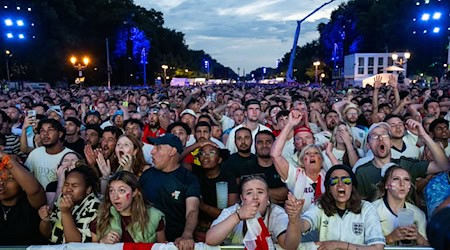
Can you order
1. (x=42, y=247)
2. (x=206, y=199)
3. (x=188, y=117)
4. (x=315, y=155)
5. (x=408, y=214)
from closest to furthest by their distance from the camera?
(x=42, y=247) → (x=408, y=214) → (x=315, y=155) → (x=206, y=199) → (x=188, y=117)

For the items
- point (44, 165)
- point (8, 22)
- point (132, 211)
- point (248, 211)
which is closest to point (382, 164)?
point (248, 211)

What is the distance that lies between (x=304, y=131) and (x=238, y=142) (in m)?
0.87

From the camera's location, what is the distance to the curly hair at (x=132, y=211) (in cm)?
359

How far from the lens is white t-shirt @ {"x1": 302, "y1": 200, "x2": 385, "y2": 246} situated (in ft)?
11.4

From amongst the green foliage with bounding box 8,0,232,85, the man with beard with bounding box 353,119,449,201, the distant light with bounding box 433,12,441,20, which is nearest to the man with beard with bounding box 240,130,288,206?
the man with beard with bounding box 353,119,449,201

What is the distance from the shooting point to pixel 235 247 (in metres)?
3.20

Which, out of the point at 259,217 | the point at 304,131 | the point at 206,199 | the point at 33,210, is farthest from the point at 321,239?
the point at 33,210

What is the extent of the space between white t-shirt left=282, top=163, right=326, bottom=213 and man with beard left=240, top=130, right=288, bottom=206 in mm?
238

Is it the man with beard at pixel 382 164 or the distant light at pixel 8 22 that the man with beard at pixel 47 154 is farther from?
the distant light at pixel 8 22

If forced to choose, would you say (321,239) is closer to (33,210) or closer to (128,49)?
(33,210)

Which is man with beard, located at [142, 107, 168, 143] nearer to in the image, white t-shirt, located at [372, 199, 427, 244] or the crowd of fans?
the crowd of fans

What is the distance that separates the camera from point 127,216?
3697 mm

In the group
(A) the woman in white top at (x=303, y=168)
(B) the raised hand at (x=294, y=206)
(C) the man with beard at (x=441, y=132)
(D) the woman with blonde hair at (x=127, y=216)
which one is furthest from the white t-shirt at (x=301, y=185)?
(C) the man with beard at (x=441, y=132)

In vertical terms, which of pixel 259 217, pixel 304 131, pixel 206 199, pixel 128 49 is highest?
pixel 128 49
